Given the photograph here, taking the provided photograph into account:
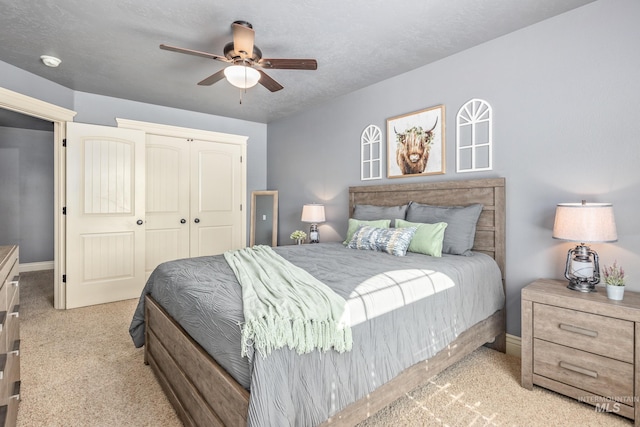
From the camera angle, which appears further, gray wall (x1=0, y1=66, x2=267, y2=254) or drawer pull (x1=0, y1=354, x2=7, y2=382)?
gray wall (x1=0, y1=66, x2=267, y2=254)

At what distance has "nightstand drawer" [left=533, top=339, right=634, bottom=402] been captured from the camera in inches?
66.9

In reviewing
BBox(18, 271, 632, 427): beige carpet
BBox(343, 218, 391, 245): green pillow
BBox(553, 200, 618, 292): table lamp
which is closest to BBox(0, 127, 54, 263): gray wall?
BBox(18, 271, 632, 427): beige carpet

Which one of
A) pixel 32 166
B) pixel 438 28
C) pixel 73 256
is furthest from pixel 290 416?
pixel 32 166

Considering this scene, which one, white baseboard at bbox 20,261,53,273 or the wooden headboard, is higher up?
the wooden headboard

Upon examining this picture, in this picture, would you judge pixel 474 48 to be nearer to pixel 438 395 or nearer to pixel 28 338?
pixel 438 395

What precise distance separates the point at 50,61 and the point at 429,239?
12.8 feet

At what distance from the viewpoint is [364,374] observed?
140 cm

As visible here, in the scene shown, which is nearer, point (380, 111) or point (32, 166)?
point (380, 111)

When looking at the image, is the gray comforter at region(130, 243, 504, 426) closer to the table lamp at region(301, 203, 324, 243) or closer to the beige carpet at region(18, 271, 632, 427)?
the beige carpet at region(18, 271, 632, 427)

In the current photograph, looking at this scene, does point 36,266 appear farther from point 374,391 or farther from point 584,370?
point 584,370

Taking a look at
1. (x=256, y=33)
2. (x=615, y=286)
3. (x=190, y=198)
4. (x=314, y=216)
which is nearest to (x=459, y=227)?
(x=615, y=286)

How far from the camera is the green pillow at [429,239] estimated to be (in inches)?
99.0

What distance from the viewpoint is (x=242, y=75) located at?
234cm

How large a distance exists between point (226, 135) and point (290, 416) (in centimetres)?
443
